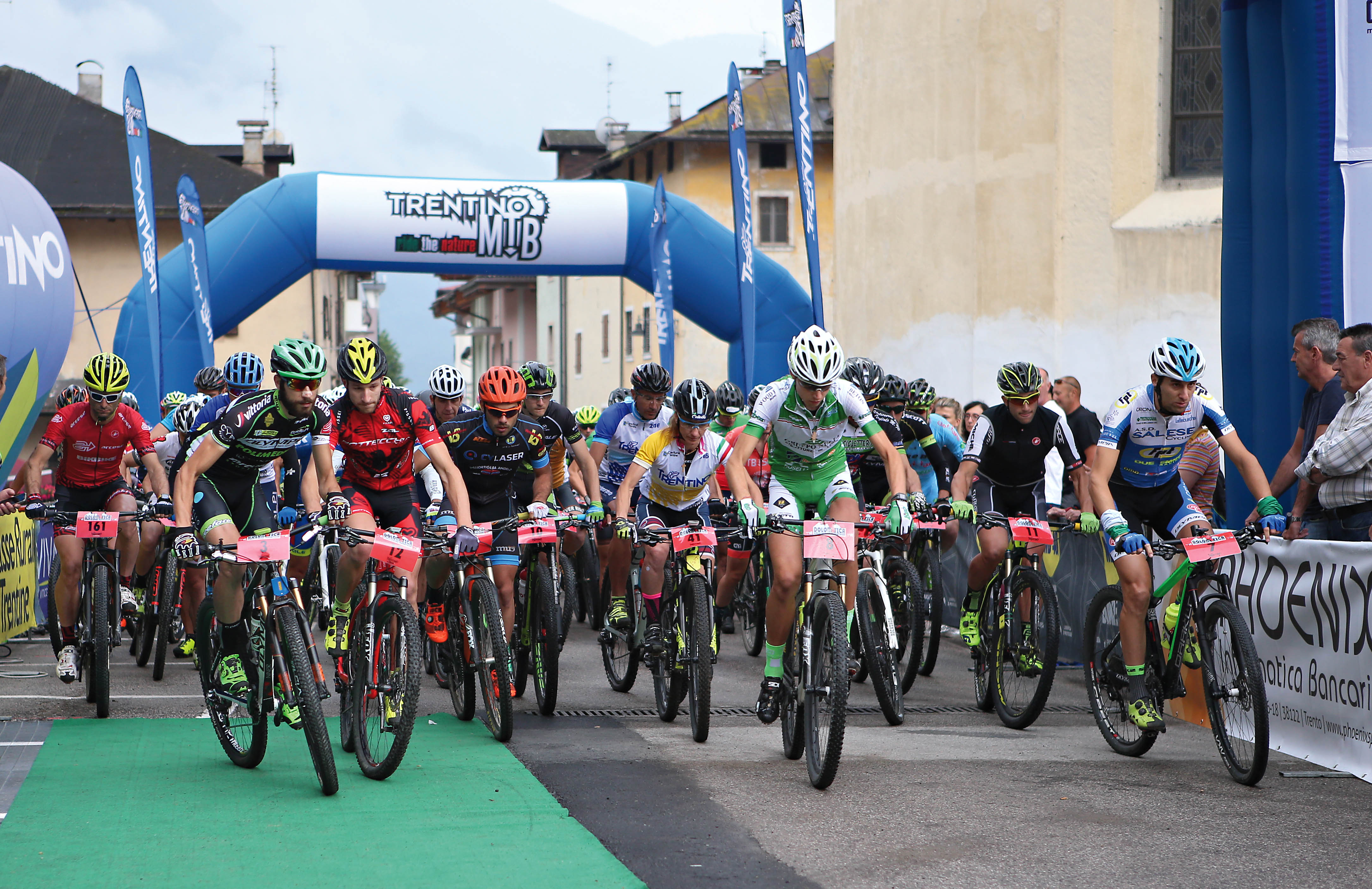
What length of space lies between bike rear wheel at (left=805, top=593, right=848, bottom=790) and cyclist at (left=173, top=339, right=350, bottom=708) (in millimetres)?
2238

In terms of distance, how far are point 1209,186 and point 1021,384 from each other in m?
10.7

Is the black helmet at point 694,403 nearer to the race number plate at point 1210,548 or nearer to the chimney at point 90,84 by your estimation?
the race number plate at point 1210,548

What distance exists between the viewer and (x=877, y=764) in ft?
23.4

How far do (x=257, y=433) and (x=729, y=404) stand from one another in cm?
568

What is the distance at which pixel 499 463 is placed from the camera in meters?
8.68

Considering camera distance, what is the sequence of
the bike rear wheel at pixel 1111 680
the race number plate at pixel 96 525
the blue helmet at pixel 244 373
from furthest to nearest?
the blue helmet at pixel 244 373, the race number plate at pixel 96 525, the bike rear wheel at pixel 1111 680

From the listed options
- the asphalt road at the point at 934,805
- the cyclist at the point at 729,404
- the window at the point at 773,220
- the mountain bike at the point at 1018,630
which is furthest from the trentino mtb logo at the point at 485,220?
the window at the point at 773,220

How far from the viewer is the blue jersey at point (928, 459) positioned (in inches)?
450

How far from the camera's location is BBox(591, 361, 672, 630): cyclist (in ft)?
31.3

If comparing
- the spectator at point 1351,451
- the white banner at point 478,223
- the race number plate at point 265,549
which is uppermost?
the white banner at point 478,223

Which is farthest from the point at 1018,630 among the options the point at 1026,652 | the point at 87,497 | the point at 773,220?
the point at 773,220

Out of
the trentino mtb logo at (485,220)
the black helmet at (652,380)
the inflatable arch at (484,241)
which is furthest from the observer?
the trentino mtb logo at (485,220)

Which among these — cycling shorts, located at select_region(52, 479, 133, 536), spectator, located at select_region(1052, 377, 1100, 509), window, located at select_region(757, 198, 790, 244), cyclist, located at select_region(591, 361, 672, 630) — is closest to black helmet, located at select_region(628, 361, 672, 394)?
cyclist, located at select_region(591, 361, 672, 630)

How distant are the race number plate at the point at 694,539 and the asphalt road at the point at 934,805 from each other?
1.06 meters
